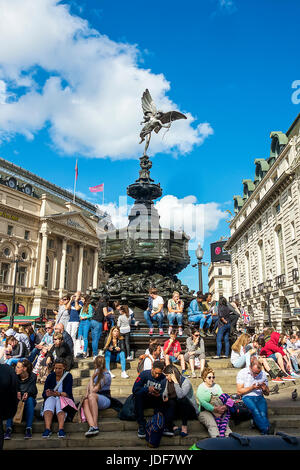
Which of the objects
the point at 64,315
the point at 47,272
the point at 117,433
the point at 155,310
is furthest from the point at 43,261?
the point at 117,433

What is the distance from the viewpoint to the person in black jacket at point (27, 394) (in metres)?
5.29

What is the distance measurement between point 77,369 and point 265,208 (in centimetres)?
3784

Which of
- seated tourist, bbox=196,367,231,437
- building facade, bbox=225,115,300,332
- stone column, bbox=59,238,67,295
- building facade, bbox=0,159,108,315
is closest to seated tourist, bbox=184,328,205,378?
seated tourist, bbox=196,367,231,437

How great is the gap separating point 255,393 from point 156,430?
1.78m

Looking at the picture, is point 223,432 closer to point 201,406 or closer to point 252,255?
point 201,406

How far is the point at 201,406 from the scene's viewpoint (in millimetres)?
5391

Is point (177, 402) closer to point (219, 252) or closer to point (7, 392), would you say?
point (7, 392)

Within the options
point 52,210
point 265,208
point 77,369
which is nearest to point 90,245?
point 52,210

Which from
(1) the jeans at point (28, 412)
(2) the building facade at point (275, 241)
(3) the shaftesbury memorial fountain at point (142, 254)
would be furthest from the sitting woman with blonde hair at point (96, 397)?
(2) the building facade at point (275, 241)

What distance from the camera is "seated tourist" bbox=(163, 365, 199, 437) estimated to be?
17.2 feet

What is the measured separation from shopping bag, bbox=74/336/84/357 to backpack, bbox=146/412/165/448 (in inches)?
198

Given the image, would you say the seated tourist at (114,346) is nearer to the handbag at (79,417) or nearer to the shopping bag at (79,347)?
the shopping bag at (79,347)

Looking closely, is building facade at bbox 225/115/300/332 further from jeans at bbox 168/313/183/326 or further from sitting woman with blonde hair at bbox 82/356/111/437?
sitting woman with blonde hair at bbox 82/356/111/437

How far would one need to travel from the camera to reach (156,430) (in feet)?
16.0
